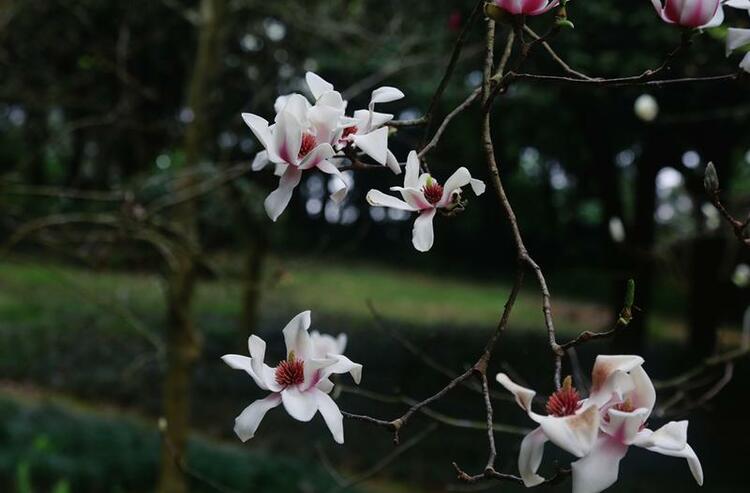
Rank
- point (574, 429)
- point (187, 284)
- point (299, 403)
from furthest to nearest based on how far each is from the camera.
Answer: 1. point (187, 284)
2. point (299, 403)
3. point (574, 429)

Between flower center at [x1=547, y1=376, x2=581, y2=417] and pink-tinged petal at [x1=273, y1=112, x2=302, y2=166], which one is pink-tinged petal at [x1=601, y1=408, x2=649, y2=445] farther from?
pink-tinged petal at [x1=273, y1=112, x2=302, y2=166]

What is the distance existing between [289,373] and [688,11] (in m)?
0.38

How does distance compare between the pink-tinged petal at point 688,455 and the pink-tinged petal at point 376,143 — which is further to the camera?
the pink-tinged petal at point 376,143

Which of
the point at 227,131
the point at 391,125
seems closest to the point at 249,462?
the point at 227,131

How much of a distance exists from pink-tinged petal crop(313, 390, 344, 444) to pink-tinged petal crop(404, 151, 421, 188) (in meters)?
0.16

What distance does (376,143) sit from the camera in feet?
1.87

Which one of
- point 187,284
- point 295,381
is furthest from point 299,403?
point 187,284

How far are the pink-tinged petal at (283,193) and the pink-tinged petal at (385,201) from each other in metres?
0.06

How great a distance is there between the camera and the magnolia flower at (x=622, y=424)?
0.45 m

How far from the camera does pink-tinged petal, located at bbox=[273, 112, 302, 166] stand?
562 mm

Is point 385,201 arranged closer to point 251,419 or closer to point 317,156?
point 317,156

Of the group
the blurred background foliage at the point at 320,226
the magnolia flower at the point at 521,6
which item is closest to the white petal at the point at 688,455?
the magnolia flower at the point at 521,6

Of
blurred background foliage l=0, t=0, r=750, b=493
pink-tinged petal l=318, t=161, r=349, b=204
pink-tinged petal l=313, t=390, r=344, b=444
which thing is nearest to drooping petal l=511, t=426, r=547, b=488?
pink-tinged petal l=313, t=390, r=344, b=444

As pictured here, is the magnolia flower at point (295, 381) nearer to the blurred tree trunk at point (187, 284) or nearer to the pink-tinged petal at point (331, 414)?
the pink-tinged petal at point (331, 414)
